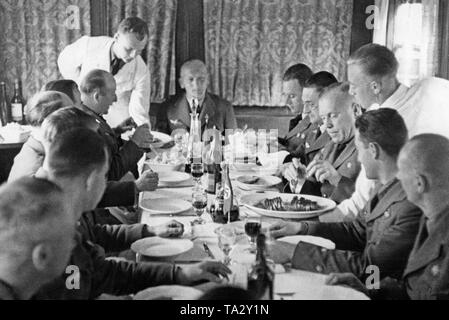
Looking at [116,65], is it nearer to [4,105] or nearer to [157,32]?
[157,32]

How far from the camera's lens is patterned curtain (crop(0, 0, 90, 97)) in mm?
3505

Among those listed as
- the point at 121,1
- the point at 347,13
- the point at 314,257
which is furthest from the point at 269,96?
the point at 314,257

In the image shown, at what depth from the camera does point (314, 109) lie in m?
2.97

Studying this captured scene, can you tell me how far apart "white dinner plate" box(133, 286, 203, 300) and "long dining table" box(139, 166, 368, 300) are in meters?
0.04

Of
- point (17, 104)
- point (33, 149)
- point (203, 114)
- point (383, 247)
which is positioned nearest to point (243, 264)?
point (383, 247)

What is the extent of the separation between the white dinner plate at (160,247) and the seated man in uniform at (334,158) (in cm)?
81

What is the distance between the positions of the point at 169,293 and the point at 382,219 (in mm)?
630

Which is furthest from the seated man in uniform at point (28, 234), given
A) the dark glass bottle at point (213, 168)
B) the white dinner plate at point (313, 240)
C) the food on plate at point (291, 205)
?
the dark glass bottle at point (213, 168)

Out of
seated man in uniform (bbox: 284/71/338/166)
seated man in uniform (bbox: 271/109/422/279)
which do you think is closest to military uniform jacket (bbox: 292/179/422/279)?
seated man in uniform (bbox: 271/109/422/279)

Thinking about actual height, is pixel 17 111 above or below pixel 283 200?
above

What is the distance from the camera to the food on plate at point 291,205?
1892mm

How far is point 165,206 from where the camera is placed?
2.01 meters

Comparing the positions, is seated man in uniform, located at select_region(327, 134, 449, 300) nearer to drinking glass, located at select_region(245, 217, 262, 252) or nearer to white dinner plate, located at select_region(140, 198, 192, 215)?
drinking glass, located at select_region(245, 217, 262, 252)
